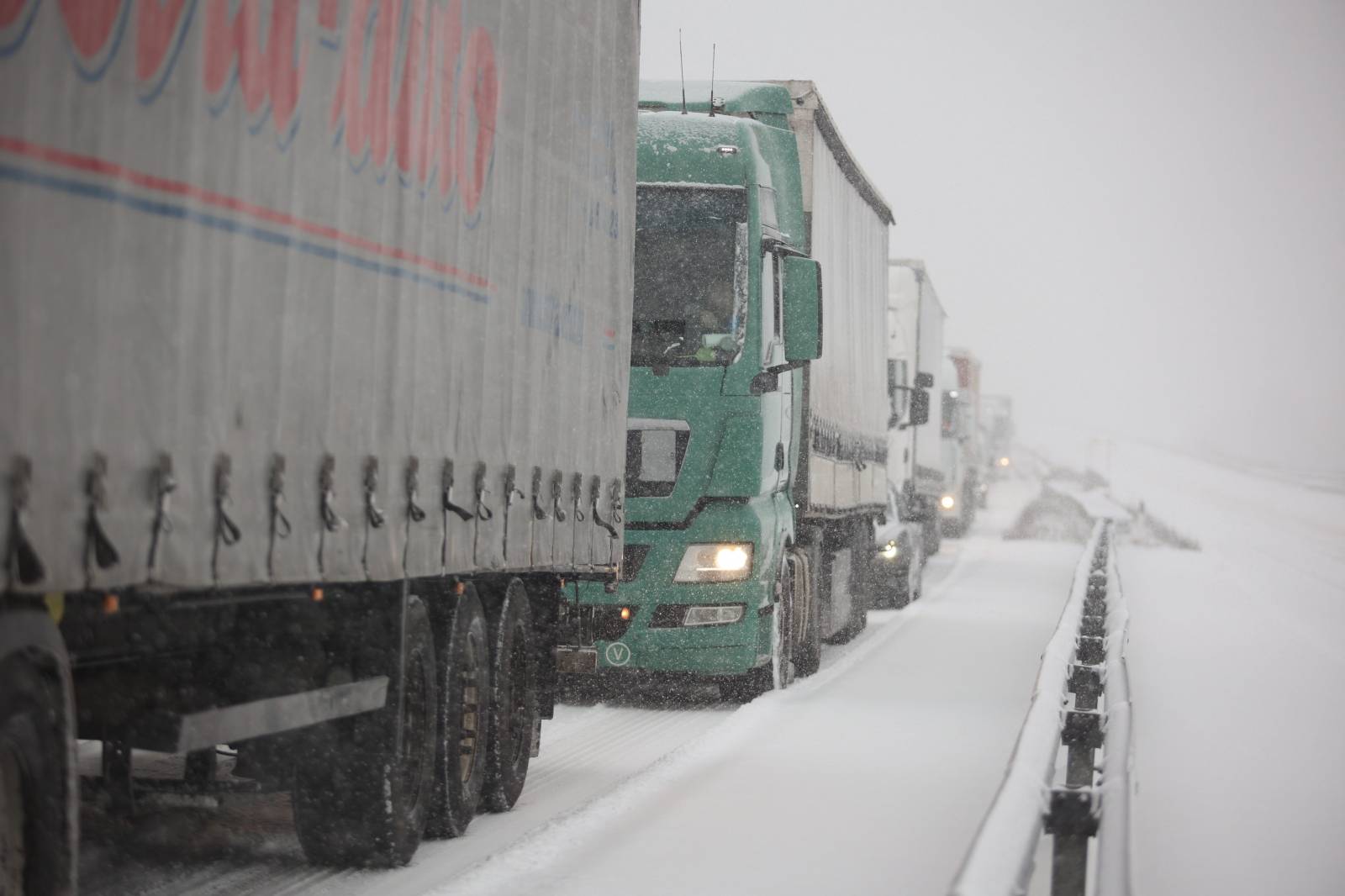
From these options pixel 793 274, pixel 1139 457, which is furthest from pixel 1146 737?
pixel 1139 457

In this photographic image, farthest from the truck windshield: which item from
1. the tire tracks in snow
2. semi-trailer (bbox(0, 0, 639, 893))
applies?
semi-trailer (bbox(0, 0, 639, 893))

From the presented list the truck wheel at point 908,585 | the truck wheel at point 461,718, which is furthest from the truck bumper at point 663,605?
the truck wheel at point 908,585

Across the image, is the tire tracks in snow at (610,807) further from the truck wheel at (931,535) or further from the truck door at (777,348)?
the truck wheel at (931,535)

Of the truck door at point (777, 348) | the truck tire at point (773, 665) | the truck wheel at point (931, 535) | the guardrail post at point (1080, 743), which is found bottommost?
the truck wheel at point (931, 535)

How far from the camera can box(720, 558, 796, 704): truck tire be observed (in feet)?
49.0

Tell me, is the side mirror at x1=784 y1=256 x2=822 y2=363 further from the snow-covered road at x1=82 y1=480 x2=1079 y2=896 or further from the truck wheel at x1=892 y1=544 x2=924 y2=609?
the truck wheel at x1=892 y1=544 x2=924 y2=609

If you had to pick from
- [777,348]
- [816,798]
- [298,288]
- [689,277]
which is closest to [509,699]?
[816,798]

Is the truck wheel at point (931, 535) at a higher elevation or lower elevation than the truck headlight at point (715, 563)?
lower

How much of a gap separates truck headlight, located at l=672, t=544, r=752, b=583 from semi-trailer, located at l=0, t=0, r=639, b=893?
10.8 ft

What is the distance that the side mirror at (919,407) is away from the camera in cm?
2689

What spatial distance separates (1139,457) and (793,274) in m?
122

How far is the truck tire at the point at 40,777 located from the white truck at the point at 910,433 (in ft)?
61.9

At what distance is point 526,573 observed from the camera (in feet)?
31.4

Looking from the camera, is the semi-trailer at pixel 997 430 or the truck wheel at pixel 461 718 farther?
the semi-trailer at pixel 997 430
